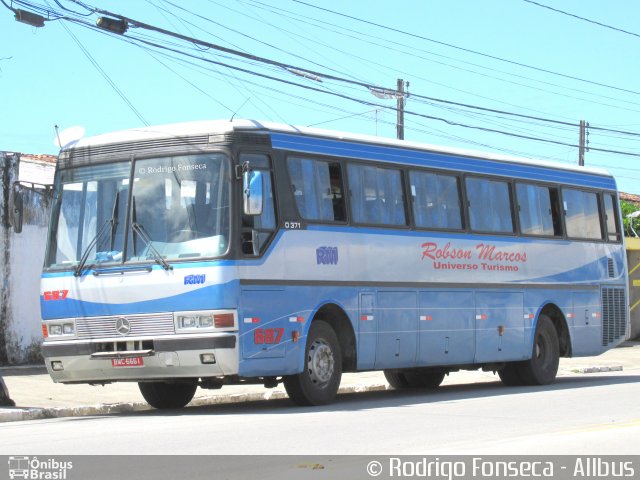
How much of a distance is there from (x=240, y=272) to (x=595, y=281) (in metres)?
9.51

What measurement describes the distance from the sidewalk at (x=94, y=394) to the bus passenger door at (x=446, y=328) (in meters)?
2.70

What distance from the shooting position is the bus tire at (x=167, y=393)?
1683 centimetres

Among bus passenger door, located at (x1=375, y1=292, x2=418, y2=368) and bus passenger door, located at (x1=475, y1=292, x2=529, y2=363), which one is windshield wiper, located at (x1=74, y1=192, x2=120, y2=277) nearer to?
bus passenger door, located at (x1=375, y1=292, x2=418, y2=368)

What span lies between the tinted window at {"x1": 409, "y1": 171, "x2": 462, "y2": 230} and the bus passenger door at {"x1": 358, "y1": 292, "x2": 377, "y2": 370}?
5.65 feet

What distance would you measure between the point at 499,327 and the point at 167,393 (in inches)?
221

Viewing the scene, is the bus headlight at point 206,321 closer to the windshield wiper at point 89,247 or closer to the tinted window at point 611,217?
the windshield wiper at point 89,247

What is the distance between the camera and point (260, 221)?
49.2 feet

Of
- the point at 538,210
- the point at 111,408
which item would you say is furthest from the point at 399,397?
the point at 538,210

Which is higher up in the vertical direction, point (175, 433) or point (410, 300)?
point (410, 300)
